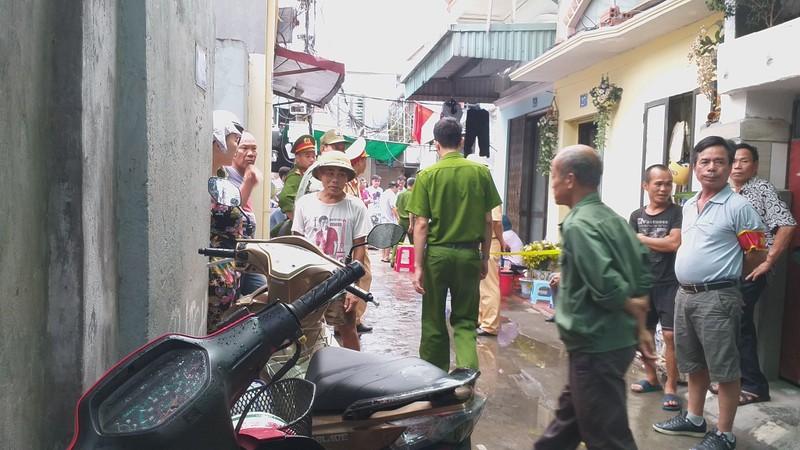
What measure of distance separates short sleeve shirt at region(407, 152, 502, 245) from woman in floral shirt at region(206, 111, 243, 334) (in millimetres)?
1424

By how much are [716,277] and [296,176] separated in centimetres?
410

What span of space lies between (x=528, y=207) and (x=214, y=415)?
34.6 feet

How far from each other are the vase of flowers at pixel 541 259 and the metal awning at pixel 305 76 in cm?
429

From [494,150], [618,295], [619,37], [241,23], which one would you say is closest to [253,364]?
[618,295]

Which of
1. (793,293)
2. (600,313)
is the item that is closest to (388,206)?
(793,293)

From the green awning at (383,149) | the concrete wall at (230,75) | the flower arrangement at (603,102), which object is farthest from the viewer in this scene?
the green awning at (383,149)

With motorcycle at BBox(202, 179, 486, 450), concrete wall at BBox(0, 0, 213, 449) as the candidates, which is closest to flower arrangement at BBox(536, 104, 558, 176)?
concrete wall at BBox(0, 0, 213, 449)

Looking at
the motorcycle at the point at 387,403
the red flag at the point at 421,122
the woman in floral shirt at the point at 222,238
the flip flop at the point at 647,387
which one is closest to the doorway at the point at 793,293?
the flip flop at the point at 647,387

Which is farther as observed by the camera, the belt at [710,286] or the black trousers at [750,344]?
the black trousers at [750,344]

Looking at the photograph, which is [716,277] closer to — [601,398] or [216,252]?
[601,398]

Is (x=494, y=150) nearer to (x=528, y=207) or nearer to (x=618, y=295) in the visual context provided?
(x=528, y=207)

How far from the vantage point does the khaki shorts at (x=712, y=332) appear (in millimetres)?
3668

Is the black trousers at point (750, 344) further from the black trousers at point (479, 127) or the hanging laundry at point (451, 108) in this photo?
the hanging laundry at point (451, 108)

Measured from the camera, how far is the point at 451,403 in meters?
2.07
